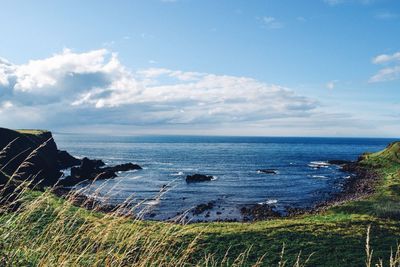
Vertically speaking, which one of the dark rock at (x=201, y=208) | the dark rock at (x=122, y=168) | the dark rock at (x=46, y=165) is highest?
the dark rock at (x=46, y=165)

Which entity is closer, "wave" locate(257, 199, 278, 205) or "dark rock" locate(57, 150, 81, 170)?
"wave" locate(257, 199, 278, 205)

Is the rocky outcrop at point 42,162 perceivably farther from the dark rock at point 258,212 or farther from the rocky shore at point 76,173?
the dark rock at point 258,212

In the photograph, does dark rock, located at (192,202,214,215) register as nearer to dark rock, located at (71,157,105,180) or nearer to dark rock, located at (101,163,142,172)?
dark rock, located at (71,157,105,180)

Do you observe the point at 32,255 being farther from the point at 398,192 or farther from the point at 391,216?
the point at 398,192

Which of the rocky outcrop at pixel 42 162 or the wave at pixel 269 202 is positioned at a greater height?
the rocky outcrop at pixel 42 162

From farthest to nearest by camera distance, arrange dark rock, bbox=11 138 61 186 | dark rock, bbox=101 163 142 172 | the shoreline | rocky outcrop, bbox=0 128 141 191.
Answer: dark rock, bbox=101 163 142 172, dark rock, bbox=11 138 61 186, rocky outcrop, bbox=0 128 141 191, the shoreline

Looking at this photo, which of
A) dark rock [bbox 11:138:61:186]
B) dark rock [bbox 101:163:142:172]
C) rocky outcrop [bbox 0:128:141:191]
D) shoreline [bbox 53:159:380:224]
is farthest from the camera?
dark rock [bbox 101:163:142:172]

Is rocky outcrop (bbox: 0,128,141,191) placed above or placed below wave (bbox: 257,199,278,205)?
above

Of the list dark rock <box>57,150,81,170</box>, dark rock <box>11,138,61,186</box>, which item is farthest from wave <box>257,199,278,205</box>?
dark rock <box>57,150,81,170</box>

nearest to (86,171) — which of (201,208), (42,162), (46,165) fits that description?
(46,165)

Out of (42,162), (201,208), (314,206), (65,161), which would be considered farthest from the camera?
(65,161)

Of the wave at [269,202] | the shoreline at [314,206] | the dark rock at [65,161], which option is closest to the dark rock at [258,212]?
the shoreline at [314,206]

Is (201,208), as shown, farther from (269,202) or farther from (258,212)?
(269,202)

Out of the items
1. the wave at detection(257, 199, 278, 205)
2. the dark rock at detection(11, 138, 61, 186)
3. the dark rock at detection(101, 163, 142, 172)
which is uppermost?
the dark rock at detection(11, 138, 61, 186)
